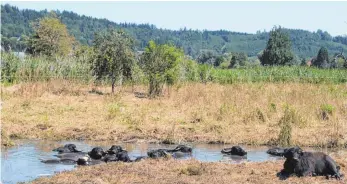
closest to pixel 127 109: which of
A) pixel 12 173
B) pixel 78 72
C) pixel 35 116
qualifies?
pixel 35 116

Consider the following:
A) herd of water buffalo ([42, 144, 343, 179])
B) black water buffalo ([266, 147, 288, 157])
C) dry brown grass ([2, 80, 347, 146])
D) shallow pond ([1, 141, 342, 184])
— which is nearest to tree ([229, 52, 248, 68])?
dry brown grass ([2, 80, 347, 146])

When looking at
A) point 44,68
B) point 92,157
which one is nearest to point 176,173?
point 92,157

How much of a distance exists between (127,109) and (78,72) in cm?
1164

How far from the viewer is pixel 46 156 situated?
1289cm

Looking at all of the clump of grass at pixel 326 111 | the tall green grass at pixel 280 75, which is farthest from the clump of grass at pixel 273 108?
the tall green grass at pixel 280 75

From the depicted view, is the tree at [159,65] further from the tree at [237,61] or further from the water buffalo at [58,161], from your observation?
the tree at [237,61]

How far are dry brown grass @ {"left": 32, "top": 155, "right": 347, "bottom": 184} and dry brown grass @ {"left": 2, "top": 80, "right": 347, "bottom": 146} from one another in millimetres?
4577

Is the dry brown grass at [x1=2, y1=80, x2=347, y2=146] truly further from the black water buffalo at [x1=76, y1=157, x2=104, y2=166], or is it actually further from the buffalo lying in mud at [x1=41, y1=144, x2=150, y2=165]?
the black water buffalo at [x1=76, y1=157, x2=104, y2=166]

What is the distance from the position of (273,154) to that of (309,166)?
3.51 metres

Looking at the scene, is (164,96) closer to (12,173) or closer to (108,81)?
(108,81)

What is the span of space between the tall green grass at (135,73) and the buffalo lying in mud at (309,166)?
1727 centimetres

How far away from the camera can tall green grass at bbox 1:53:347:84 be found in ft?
92.9

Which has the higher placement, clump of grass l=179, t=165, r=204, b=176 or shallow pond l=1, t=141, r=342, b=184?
clump of grass l=179, t=165, r=204, b=176

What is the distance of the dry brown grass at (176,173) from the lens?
31.0ft
